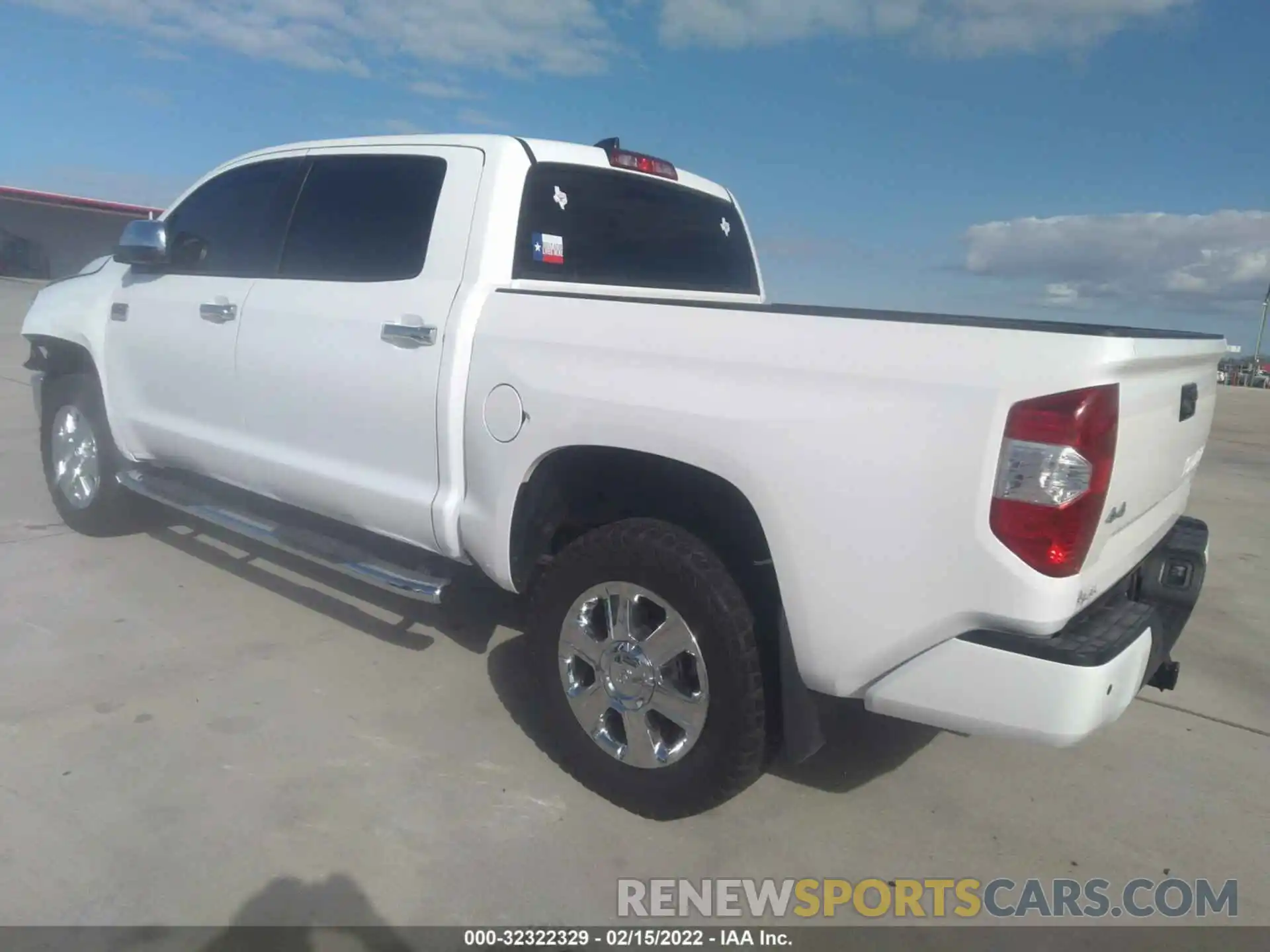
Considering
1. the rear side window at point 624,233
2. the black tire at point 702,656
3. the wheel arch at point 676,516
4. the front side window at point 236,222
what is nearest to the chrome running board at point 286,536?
the wheel arch at point 676,516

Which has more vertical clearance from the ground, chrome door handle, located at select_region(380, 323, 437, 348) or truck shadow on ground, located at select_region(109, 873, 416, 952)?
chrome door handle, located at select_region(380, 323, 437, 348)

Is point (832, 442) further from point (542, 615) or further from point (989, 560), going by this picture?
point (542, 615)

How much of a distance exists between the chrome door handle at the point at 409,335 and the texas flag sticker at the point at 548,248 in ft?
1.64

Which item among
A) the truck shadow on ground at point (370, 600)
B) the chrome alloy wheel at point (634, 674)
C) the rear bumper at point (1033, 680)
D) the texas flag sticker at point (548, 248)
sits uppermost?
the texas flag sticker at point (548, 248)

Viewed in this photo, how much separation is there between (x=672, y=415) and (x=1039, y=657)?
110cm

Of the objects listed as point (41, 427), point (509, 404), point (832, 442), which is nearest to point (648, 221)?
point (509, 404)

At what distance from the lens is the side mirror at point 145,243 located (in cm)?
442

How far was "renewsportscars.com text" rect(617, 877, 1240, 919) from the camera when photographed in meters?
2.57

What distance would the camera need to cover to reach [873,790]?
3137 mm

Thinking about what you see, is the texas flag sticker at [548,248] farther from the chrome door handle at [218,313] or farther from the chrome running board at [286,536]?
the chrome door handle at [218,313]

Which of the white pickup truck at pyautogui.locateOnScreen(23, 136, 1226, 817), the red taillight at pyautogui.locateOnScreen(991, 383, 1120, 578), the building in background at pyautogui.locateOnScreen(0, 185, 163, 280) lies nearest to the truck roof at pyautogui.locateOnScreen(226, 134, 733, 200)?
the white pickup truck at pyautogui.locateOnScreen(23, 136, 1226, 817)

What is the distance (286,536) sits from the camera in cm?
387

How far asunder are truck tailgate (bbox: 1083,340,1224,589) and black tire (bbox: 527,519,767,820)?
2.96 feet

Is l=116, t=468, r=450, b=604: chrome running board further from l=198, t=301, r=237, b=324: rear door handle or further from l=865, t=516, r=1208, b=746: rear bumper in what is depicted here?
l=865, t=516, r=1208, b=746: rear bumper
